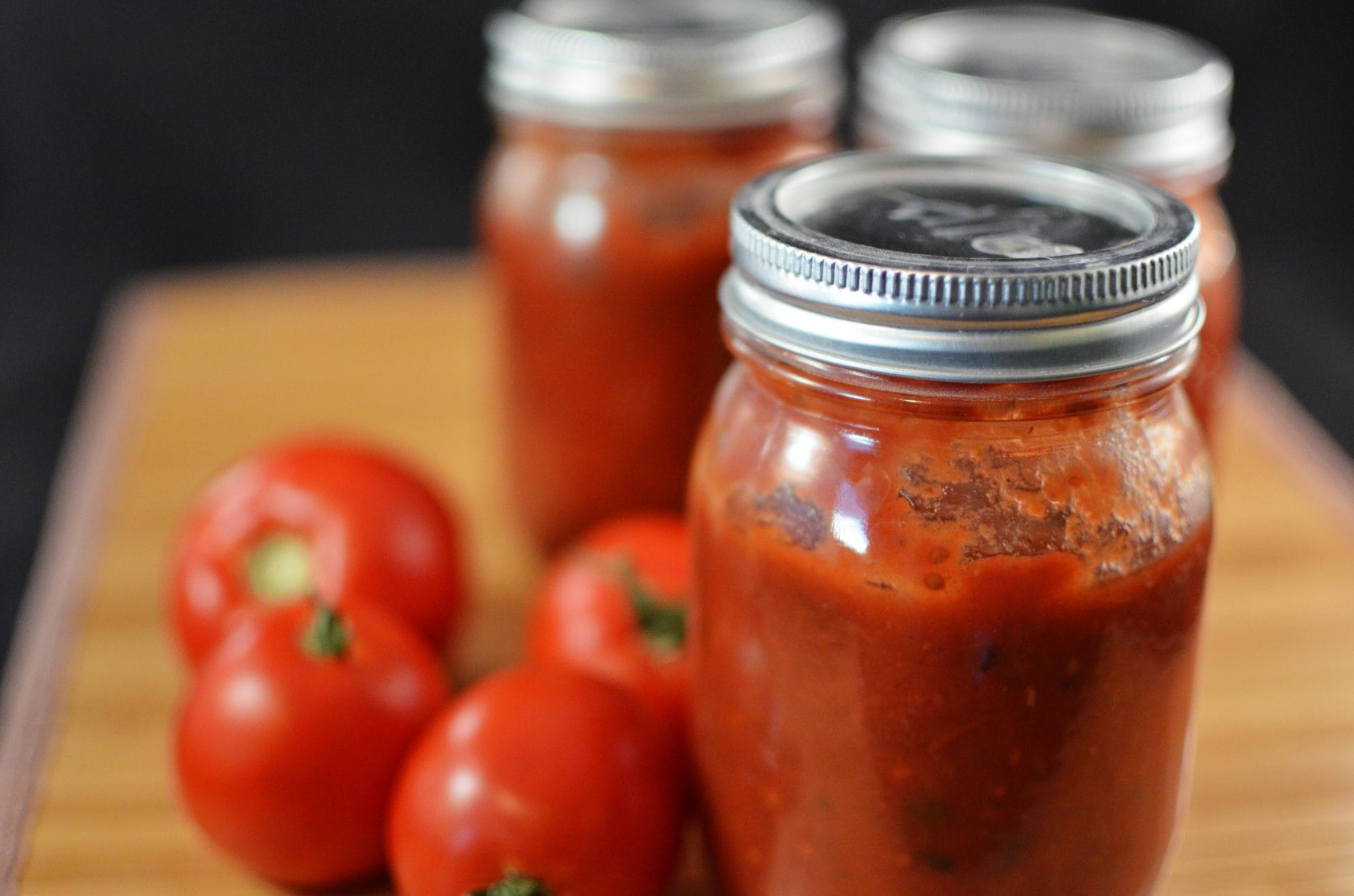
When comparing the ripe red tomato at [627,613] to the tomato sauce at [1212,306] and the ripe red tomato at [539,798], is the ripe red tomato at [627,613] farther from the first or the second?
the tomato sauce at [1212,306]

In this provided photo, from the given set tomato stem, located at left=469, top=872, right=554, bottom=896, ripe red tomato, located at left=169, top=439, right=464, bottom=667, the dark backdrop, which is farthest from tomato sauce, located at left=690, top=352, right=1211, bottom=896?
the dark backdrop

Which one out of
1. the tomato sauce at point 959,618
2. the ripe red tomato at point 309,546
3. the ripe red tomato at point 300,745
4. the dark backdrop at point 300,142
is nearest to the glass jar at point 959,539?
the tomato sauce at point 959,618

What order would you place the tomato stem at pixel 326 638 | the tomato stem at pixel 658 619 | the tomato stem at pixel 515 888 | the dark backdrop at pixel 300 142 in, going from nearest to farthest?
the tomato stem at pixel 515 888 < the tomato stem at pixel 326 638 < the tomato stem at pixel 658 619 < the dark backdrop at pixel 300 142

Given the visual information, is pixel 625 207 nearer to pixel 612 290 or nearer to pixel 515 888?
pixel 612 290

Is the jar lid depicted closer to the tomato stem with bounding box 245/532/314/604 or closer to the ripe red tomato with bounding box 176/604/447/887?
the ripe red tomato with bounding box 176/604/447/887

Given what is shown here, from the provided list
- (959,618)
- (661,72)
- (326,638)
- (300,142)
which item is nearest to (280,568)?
(326,638)

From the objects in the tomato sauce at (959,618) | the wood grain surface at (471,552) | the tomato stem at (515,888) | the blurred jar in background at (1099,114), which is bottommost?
the wood grain surface at (471,552)
